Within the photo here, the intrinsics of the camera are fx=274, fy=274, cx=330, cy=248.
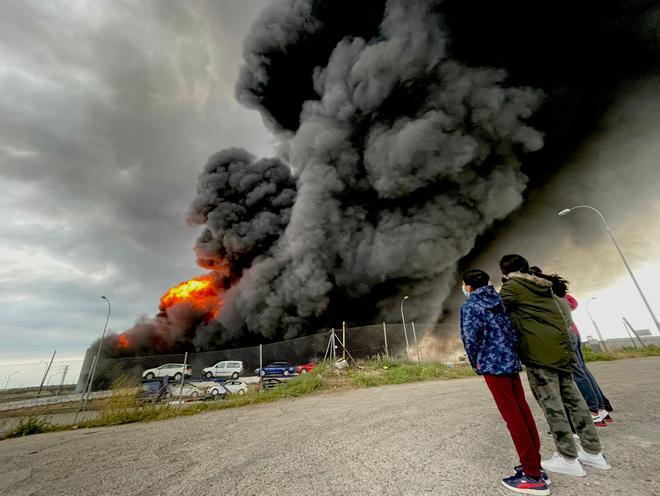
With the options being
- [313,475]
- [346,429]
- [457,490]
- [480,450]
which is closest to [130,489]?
[313,475]

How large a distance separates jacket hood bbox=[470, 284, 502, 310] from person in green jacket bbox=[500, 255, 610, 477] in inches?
6.0

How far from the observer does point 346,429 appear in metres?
3.59

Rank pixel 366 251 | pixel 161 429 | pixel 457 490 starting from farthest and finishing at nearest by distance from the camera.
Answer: pixel 366 251 → pixel 161 429 → pixel 457 490

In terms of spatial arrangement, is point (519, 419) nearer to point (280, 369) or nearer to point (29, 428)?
point (29, 428)

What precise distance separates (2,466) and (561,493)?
5690 millimetres

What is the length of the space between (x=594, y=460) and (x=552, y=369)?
0.68m

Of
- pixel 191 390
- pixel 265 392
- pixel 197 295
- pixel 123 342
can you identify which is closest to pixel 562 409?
pixel 265 392

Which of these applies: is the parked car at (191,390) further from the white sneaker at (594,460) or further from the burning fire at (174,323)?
the burning fire at (174,323)

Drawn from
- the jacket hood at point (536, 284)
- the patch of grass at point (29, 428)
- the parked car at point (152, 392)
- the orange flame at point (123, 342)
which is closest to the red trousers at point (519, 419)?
the jacket hood at point (536, 284)

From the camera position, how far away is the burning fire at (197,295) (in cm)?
3084

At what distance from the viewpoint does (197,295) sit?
33.0m

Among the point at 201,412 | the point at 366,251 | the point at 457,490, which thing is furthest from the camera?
the point at 366,251

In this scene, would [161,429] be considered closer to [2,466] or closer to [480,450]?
[2,466]

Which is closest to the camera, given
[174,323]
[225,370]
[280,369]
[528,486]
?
[528,486]
